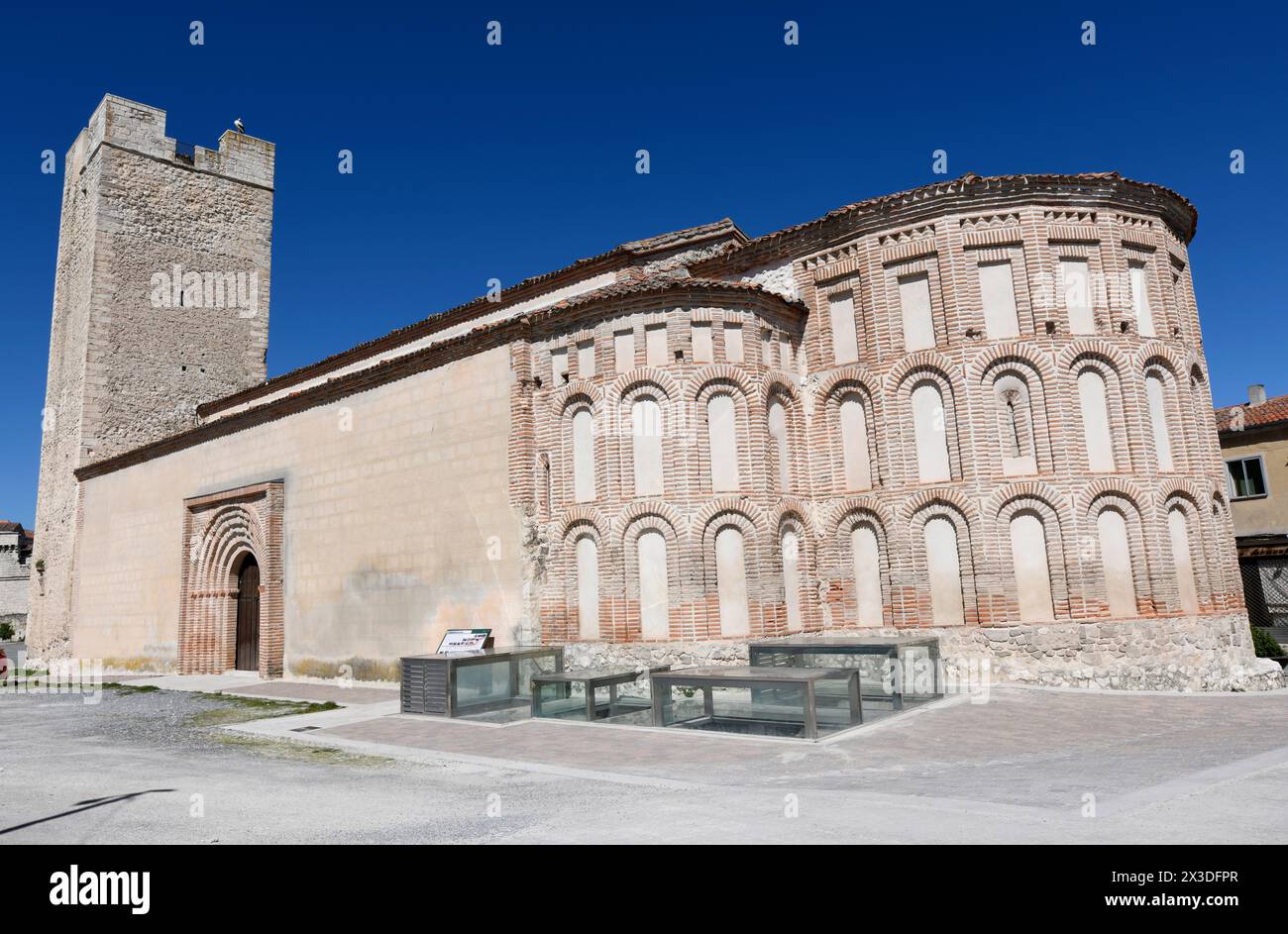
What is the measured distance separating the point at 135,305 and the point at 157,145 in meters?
6.10

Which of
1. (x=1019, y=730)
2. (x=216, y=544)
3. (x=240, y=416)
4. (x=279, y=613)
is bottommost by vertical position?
(x=1019, y=730)

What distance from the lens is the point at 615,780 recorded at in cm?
753

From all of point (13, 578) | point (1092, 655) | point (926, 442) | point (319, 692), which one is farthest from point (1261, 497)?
point (13, 578)

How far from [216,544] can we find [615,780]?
18.8 metres

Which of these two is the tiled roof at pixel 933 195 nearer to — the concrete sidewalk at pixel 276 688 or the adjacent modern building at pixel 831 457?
the adjacent modern building at pixel 831 457

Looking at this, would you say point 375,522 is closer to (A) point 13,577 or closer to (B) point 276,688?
(B) point 276,688

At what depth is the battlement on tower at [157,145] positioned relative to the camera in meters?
28.5

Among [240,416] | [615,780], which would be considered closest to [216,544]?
[240,416]

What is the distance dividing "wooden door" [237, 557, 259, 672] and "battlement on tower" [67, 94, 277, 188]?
16661 millimetres

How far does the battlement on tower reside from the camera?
93.5 ft

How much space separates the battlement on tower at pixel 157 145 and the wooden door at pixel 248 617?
1666cm

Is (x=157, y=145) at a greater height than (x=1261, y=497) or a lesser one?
greater

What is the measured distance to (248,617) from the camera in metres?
22.5
